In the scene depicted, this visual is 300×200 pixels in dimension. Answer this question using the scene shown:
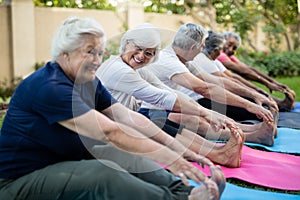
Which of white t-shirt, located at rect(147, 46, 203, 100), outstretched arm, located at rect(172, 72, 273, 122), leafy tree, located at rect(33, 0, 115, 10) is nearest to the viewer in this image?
outstretched arm, located at rect(172, 72, 273, 122)

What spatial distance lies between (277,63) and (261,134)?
734 centimetres

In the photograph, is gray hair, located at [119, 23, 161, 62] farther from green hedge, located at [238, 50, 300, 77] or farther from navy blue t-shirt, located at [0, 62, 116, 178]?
green hedge, located at [238, 50, 300, 77]

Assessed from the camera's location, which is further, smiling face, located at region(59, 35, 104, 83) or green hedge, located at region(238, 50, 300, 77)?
green hedge, located at region(238, 50, 300, 77)

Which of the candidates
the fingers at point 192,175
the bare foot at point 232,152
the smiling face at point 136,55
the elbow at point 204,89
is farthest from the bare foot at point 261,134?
the fingers at point 192,175

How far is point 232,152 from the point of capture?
3.04 m

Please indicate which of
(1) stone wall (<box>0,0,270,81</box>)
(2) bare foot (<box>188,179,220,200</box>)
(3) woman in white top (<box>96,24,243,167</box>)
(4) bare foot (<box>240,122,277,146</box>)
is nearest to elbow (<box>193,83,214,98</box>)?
(3) woman in white top (<box>96,24,243,167</box>)

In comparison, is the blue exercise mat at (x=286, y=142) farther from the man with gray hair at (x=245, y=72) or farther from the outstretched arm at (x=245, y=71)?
the outstretched arm at (x=245, y=71)

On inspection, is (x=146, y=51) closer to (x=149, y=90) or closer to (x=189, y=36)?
(x=149, y=90)

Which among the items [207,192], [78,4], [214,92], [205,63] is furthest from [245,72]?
[78,4]

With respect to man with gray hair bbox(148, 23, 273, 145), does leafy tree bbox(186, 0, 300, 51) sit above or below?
below

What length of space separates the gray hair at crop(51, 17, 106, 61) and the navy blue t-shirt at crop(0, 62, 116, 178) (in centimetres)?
8

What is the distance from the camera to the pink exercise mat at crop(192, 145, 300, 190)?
2840 millimetres

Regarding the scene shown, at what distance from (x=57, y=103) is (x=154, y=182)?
0.63 m

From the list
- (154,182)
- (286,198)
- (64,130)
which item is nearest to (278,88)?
(286,198)
